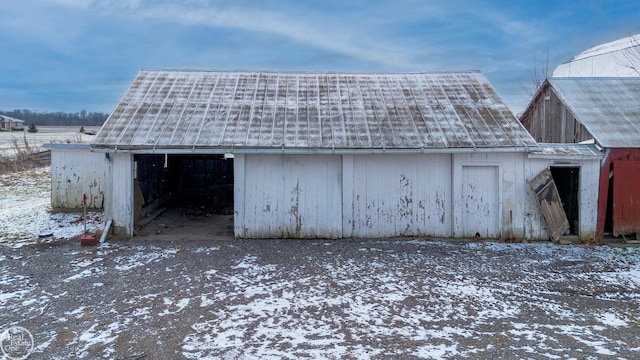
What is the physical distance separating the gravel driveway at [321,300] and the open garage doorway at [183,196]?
1.53 meters

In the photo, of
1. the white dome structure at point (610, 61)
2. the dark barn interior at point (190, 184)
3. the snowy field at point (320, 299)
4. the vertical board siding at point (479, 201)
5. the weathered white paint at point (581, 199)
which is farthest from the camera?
the white dome structure at point (610, 61)

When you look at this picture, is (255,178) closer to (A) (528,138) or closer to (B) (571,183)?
(A) (528,138)

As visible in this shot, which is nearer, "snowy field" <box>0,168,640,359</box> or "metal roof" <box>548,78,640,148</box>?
"snowy field" <box>0,168,640,359</box>

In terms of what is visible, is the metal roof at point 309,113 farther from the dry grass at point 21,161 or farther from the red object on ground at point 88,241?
the dry grass at point 21,161

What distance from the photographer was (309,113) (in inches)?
460

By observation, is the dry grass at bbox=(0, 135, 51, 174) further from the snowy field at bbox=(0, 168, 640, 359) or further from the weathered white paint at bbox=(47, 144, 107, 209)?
the snowy field at bbox=(0, 168, 640, 359)

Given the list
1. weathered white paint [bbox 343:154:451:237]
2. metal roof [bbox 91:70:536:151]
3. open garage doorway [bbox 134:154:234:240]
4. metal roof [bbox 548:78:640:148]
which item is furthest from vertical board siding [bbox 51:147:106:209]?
metal roof [bbox 548:78:640:148]

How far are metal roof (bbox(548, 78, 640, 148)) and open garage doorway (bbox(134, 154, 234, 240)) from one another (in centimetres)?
986

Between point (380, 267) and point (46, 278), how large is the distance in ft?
20.1

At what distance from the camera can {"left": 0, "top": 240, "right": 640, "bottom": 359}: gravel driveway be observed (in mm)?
5234

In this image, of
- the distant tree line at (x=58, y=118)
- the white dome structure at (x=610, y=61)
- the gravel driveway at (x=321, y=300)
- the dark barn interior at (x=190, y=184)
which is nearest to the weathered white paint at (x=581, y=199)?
the gravel driveway at (x=321, y=300)

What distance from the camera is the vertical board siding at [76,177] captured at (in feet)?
44.6

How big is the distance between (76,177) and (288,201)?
299 inches

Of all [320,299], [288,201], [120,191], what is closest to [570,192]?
[288,201]
